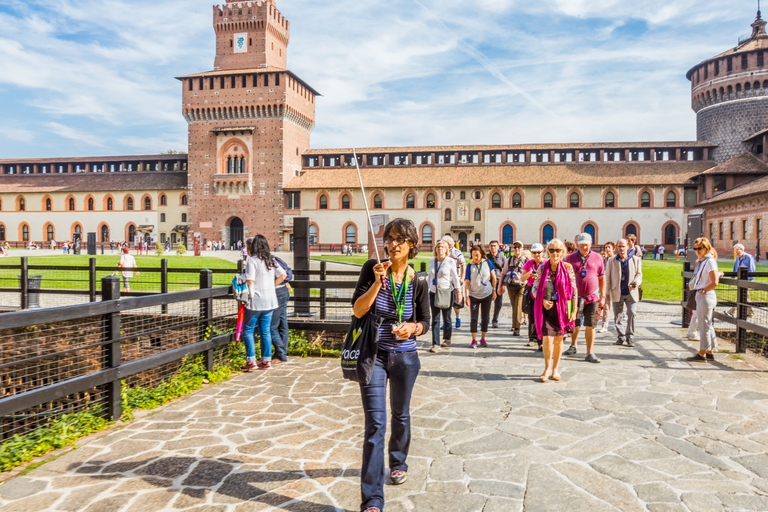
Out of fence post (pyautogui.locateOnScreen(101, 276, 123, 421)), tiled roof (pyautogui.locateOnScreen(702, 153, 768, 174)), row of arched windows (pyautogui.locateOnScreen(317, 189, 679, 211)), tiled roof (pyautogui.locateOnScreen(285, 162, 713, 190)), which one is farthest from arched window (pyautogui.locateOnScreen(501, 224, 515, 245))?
fence post (pyautogui.locateOnScreen(101, 276, 123, 421))

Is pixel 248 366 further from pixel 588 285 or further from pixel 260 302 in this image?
pixel 588 285

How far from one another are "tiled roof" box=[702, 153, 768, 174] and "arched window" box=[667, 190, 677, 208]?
148 inches

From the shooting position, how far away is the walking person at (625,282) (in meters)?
Result: 9.14

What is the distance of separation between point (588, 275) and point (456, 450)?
15.0 ft

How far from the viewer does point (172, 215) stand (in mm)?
57469

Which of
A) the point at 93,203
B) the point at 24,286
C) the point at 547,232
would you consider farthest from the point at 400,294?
the point at 93,203

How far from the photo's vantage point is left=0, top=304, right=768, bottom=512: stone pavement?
140 inches

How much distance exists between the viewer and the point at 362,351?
132 inches

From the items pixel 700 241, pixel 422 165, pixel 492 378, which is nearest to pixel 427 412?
pixel 492 378

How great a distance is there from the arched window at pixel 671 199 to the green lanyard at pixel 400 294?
52189mm

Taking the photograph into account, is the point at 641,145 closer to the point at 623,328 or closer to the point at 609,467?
the point at 623,328

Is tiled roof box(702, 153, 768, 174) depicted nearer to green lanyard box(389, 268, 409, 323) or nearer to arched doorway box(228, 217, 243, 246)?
arched doorway box(228, 217, 243, 246)

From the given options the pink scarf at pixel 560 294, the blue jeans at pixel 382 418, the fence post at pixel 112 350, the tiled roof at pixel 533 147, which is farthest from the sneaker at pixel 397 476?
the tiled roof at pixel 533 147

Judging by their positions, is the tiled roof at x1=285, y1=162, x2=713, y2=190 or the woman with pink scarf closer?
the woman with pink scarf
